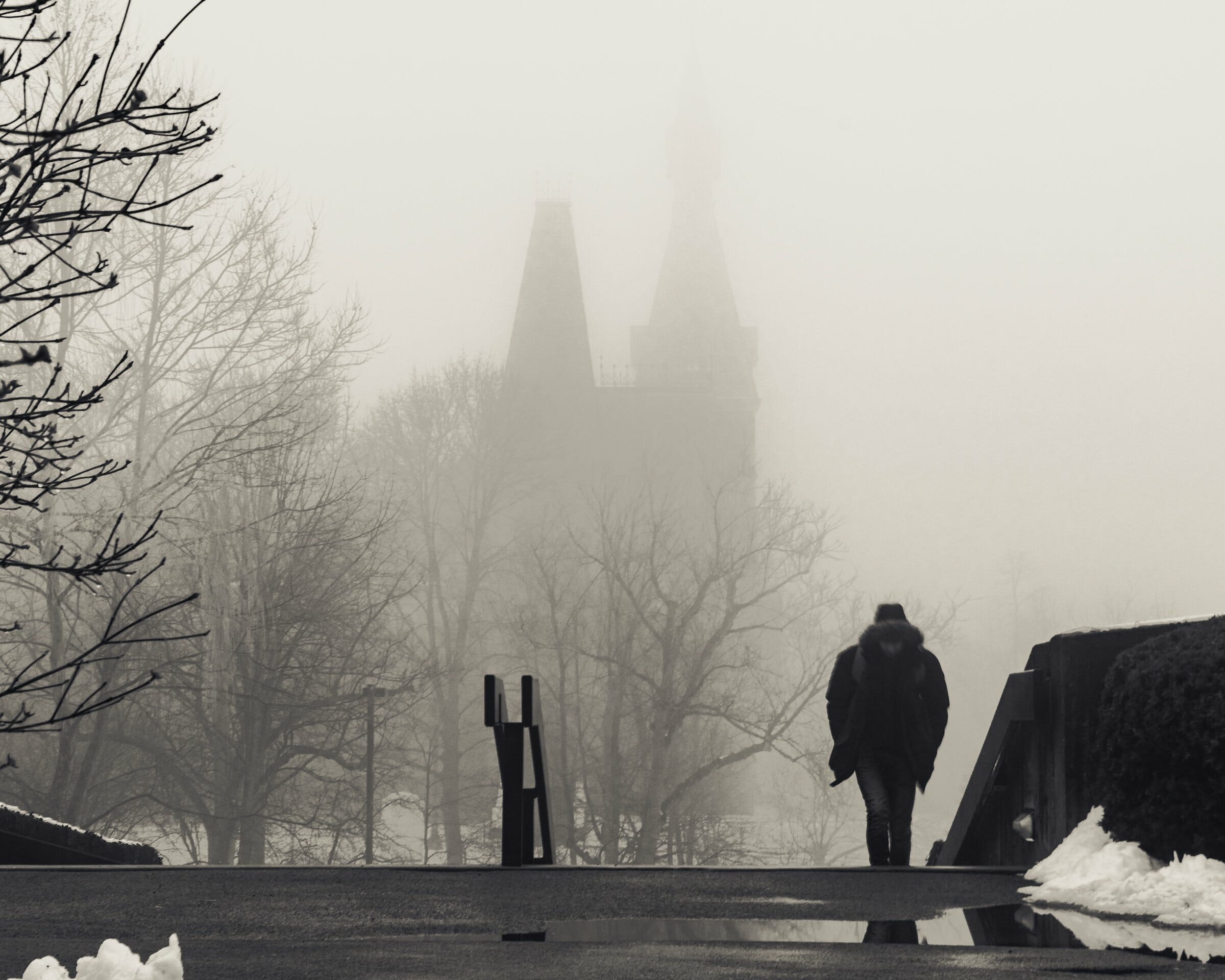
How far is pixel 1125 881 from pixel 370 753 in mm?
23200

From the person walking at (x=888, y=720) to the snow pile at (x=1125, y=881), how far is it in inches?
44.7

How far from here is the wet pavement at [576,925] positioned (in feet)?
17.2

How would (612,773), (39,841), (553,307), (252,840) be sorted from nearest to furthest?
(39,841), (252,840), (612,773), (553,307)

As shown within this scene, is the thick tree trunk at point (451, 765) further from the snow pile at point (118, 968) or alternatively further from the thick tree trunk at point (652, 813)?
the snow pile at point (118, 968)

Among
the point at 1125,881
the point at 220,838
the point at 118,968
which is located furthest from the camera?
the point at 220,838

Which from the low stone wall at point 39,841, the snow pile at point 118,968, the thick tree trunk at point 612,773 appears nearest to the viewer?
the snow pile at point 118,968

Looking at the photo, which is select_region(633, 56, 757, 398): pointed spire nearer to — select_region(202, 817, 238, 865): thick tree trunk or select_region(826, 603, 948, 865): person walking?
select_region(202, 817, 238, 865): thick tree trunk

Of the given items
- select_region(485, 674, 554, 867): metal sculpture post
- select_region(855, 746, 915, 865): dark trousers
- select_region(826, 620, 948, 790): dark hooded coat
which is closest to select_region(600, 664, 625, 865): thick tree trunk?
select_region(485, 674, 554, 867): metal sculpture post

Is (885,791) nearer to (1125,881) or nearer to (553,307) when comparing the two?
(1125,881)

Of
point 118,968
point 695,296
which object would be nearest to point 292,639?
point 118,968

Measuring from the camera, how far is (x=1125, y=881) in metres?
6.82

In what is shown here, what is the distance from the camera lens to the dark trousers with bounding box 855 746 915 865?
8719mm

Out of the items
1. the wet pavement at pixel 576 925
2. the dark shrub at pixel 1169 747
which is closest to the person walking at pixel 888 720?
the wet pavement at pixel 576 925

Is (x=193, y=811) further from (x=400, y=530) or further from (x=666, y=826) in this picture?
(x=400, y=530)
